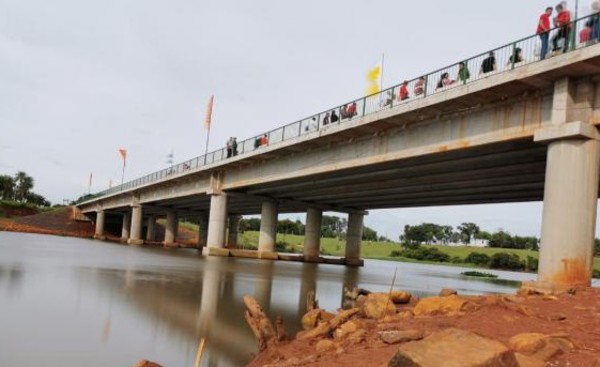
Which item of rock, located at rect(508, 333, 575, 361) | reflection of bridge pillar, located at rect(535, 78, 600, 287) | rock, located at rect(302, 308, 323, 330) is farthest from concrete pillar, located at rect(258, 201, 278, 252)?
rock, located at rect(508, 333, 575, 361)

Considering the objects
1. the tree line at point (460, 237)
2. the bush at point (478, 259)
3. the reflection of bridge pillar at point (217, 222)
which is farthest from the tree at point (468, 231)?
the reflection of bridge pillar at point (217, 222)

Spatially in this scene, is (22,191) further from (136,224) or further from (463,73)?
(463,73)

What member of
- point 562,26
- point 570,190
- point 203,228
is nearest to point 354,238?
point 570,190

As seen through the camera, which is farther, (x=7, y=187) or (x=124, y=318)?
(x=7, y=187)

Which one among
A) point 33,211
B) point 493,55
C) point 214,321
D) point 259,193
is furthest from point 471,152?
point 33,211

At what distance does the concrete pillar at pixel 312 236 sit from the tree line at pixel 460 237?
8719 cm

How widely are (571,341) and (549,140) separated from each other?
13329mm

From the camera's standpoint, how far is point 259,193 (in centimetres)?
5181

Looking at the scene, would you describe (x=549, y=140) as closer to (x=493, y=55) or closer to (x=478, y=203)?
(x=493, y=55)

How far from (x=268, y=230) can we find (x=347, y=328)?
4251 cm

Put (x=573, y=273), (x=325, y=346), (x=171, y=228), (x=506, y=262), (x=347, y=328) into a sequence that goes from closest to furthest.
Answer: (x=325, y=346)
(x=347, y=328)
(x=573, y=273)
(x=171, y=228)
(x=506, y=262)

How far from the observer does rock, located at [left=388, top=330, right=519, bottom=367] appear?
15.6 ft

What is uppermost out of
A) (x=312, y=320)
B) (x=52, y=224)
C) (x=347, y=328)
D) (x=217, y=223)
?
(x=217, y=223)

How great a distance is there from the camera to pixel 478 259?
98562mm
